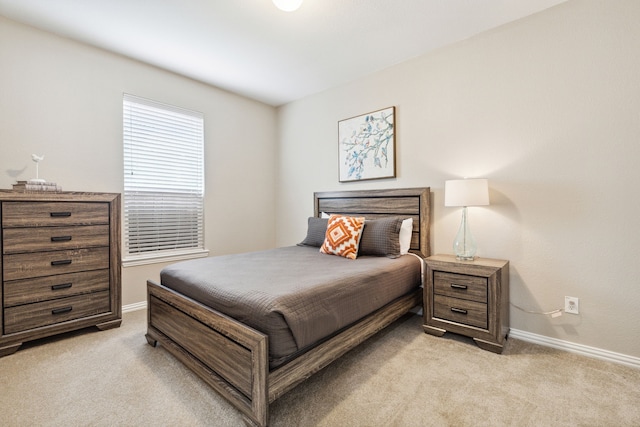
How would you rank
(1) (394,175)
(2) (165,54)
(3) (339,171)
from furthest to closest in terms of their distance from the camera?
(3) (339,171)
(1) (394,175)
(2) (165,54)

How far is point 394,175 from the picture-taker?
3.05 meters

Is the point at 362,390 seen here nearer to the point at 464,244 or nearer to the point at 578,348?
the point at 464,244

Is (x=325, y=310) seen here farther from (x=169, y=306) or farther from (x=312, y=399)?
(x=169, y=306)

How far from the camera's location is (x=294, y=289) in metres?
1.58

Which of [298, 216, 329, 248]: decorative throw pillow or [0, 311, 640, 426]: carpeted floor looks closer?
[0, 311, 640, 426]: carpeted floor

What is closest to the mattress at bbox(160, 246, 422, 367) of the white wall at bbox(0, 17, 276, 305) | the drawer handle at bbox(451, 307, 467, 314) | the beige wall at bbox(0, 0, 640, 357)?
the drawer handle at bbox(451, 307, 467, 314)

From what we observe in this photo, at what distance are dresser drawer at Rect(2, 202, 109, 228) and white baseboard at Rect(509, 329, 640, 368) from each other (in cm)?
352

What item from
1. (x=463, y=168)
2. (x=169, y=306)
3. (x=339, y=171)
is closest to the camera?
(x=169, y=306)

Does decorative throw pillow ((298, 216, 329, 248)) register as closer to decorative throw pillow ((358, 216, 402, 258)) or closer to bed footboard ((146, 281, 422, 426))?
decorative throw pillow ((358, 216, 402, 258))

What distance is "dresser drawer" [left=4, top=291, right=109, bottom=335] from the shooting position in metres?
2.07

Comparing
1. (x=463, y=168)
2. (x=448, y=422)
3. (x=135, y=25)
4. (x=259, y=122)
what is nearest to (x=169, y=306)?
(x=448, y=422)

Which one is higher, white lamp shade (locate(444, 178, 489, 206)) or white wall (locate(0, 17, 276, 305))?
white wall (locate(0, 17, 276, 305))

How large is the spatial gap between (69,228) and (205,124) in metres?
1.82

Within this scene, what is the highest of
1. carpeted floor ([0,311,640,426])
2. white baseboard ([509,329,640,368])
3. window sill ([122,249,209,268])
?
window sill ([122,249,209,268])
